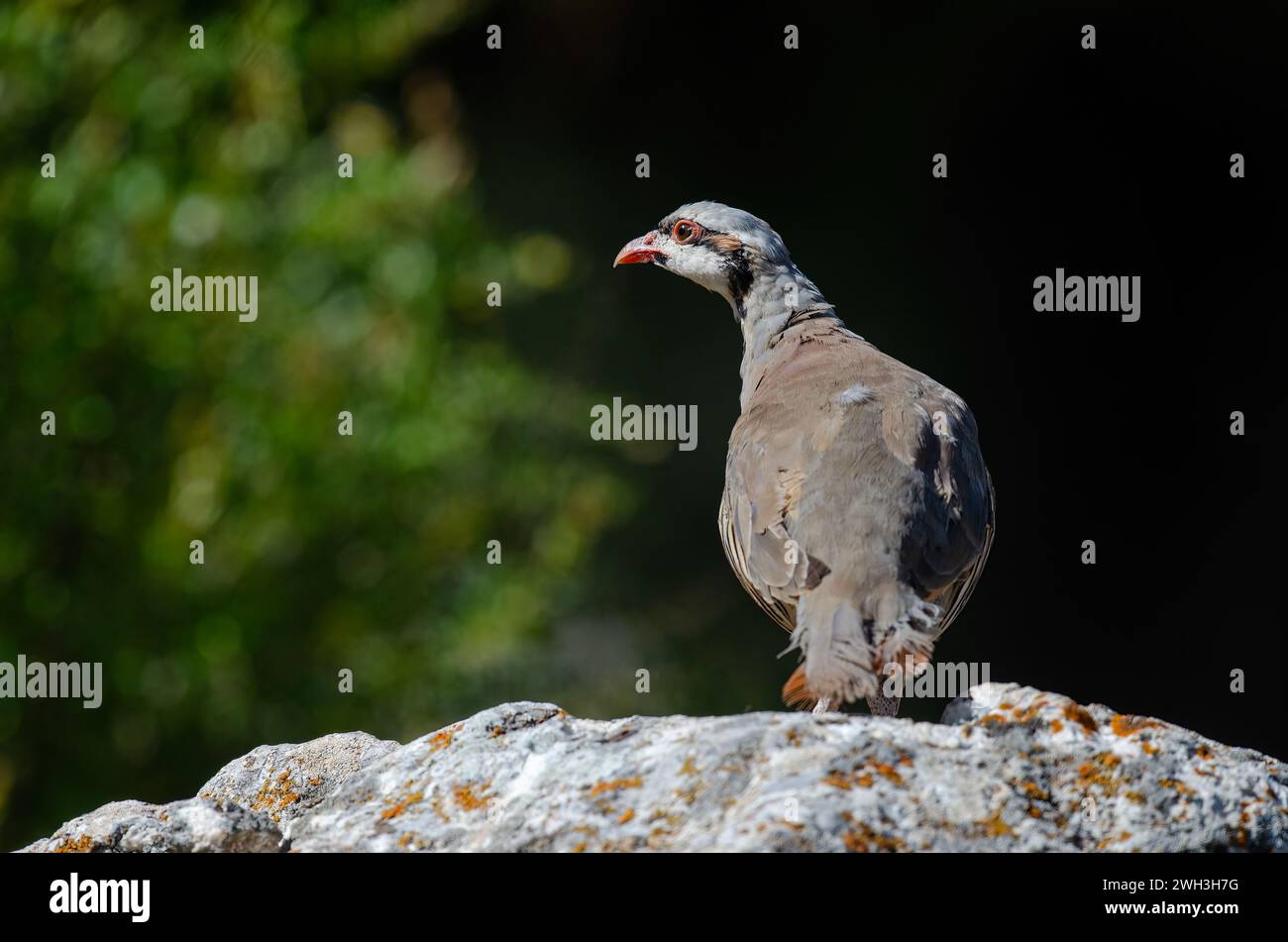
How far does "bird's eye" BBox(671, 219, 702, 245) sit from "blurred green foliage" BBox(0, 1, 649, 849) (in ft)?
5.91

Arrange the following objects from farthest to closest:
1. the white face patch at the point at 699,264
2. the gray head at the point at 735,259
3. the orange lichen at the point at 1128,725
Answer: the white face patch at the point at 699,264 → the gray head at the point at 735,259 → the orange lichen at the point at 1128,725

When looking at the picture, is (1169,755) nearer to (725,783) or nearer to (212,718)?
(725,783)

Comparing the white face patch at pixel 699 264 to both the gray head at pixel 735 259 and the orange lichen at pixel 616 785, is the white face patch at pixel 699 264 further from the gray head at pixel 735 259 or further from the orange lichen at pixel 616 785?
the orange lichen at pixel 616 785

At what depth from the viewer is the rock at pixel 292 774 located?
4.04 metres

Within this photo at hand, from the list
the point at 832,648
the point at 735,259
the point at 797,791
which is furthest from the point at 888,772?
the point at 735,259

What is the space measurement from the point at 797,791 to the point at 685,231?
3.94m

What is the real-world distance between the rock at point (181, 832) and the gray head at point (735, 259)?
137 inches

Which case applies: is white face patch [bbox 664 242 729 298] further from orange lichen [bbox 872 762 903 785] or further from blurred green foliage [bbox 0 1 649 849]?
orange lichen [bbox 872 762 903 785]

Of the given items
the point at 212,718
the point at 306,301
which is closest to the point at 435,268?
the point at 306,301

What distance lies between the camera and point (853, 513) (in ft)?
15.1

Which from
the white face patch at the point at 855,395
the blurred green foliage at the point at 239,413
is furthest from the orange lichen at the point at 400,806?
the blurred green foliage at the point at 239,413

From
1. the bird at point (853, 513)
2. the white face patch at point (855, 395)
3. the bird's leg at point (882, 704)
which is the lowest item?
the bird's leg at point (882, 704)

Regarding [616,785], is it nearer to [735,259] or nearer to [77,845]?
[77,845]

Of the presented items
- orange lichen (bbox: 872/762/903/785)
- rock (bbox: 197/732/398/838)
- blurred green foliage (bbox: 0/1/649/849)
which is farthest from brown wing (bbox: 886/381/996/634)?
blurred green foliage (bbox: 0/1/649/849)
